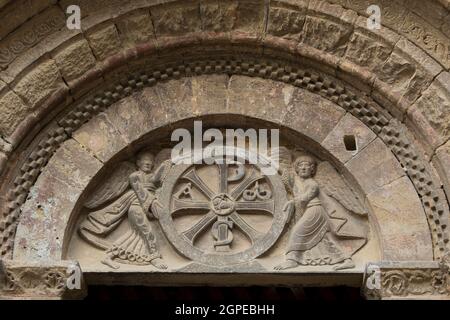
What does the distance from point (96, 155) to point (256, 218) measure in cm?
142

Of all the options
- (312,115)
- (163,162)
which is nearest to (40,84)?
(163,162)

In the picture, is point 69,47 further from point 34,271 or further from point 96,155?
point 34,271

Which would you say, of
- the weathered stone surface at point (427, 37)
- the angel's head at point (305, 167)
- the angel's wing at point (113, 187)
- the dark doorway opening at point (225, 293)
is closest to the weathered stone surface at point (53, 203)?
the angel's wing at point (113, 187)

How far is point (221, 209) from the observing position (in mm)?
8742

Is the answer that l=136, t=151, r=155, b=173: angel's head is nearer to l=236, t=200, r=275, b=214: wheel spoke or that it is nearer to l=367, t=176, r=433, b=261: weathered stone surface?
l=236, t=200, r=275, b=214: wheel spoke

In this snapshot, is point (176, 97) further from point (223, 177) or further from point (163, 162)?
point (223, 177)

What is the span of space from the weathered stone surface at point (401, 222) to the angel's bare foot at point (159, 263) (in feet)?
5.68

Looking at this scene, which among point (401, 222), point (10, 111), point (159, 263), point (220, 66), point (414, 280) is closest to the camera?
point (414, 280)

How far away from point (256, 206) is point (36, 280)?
1.88 metres

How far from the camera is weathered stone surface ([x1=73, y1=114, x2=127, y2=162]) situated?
877cm

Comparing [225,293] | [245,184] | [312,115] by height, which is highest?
[312,115]

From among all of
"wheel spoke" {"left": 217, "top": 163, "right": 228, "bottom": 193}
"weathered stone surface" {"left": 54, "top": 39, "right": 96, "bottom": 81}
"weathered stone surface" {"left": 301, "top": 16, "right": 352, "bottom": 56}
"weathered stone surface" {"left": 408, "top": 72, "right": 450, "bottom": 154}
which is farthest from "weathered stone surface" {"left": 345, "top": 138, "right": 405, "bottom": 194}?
"weathered stone surface" {"left": 54, "top": 39, "right": 96, "bottom": 81}

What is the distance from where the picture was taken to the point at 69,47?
885 cm
